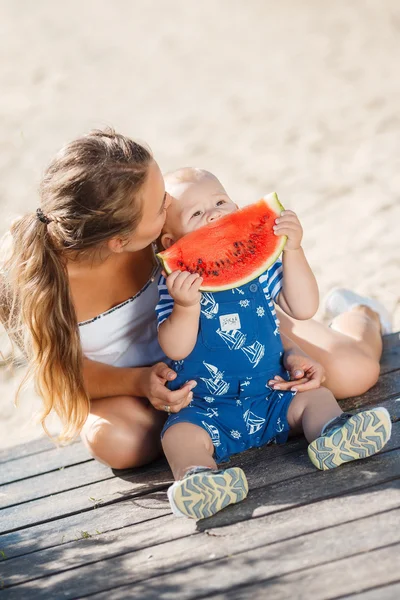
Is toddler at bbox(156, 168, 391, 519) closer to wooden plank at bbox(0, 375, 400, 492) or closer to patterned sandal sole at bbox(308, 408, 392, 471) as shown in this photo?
patterned sandal sole at bbox(308, 408, 392, 471)

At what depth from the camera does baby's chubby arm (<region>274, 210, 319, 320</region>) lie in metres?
3.49

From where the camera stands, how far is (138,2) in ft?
46.6

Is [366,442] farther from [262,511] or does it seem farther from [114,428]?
[114,428]

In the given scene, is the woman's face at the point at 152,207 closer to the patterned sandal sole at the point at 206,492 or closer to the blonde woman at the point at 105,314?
the blonde woman at the point at 105,314

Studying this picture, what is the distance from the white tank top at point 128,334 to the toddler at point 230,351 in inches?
16.5

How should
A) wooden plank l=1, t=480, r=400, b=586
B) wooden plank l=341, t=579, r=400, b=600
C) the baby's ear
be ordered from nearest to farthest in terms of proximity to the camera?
wooden plank l=341, t=579, r=400, b=600 → wooden plank l=1, t=480, r=400, b=586 → the baby's ear

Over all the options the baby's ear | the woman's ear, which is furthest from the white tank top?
the woman's ear

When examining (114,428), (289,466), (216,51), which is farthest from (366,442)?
(216,51)

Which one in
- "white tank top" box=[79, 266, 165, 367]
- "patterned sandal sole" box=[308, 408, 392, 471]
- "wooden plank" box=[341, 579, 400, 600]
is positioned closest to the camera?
"wooden plank" box=[341, 579, 400, 600]

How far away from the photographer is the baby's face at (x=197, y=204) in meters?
3.59

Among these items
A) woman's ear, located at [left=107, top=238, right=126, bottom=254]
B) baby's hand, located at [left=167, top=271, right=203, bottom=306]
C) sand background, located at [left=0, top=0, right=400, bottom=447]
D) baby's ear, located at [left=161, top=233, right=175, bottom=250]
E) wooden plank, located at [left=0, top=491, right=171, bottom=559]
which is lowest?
sand background, located at [left=0, top=0, right=400, bottom=447]

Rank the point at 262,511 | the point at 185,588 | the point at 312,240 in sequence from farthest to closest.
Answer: the point at 312,240 < the point at 262,511 < the point at 185,588

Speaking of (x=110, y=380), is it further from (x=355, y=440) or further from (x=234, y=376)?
(x=355, y=440)

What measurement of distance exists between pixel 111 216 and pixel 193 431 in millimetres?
953
